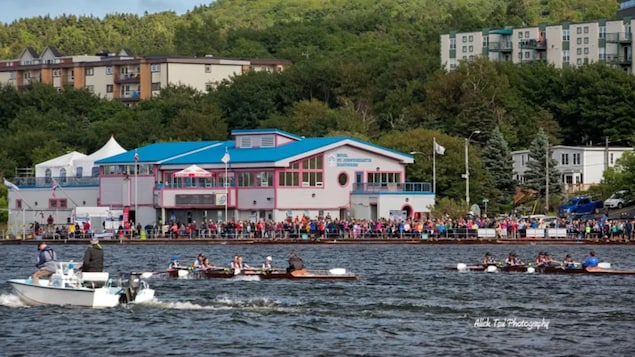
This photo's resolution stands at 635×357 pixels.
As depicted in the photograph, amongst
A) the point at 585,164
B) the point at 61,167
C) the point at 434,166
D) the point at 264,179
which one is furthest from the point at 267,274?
the point at 61,167

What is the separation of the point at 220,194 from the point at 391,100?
44035 millimetres

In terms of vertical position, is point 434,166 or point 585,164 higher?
point 585,164

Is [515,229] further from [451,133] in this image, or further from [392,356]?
[392,356]

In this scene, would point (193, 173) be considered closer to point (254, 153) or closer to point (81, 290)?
point (254, 153)

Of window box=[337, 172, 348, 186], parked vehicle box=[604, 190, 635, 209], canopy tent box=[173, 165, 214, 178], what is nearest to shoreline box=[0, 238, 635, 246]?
canopy tent box=[173, 165, 214, 178]

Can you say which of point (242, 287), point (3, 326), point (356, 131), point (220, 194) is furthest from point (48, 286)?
point (356, 131)

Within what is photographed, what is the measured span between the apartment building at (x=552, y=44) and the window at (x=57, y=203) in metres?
50.2

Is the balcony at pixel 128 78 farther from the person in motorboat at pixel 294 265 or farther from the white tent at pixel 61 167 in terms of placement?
the person in motorboat at pixel 294 265

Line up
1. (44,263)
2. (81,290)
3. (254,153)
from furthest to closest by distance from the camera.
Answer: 1. (254,153)
2. (44,263)
3. (81,290)

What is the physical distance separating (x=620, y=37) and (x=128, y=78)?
2503 inches

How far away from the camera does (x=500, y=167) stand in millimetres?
113188

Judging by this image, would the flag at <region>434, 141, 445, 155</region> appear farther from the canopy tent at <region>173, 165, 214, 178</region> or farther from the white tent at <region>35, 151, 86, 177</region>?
the white tent at <region>35, 151, 86, 177</region>

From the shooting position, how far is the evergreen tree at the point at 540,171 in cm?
11069

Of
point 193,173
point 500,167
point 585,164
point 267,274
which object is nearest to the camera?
point 267,274
